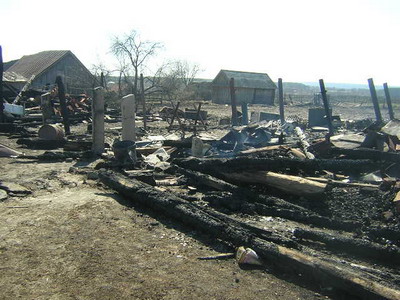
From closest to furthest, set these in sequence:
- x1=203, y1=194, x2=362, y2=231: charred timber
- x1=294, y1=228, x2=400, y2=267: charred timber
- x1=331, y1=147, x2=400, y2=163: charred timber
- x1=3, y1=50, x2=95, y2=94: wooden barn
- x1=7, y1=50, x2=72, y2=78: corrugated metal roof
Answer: x1=294, y1=228, x2=400, y2=267: charred timber → x1=203, y1=194, x2=362, y2=231: charred timber → x1=331, y1=147, x2=400, y2=163: charred timber → x1=3, y1=50, x2=95, y2=94: wooden barn → x1=7, y1=50, x2=72, y2=78: corrugated metal roof

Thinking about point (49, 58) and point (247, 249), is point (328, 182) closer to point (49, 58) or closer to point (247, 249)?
point (247, 249)

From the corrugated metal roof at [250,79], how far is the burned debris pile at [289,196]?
3424cm

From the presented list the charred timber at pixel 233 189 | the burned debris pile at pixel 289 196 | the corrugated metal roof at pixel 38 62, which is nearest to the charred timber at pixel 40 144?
the burned debris pile at pixel 289 196

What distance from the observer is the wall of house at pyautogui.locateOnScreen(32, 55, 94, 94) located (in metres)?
34.9

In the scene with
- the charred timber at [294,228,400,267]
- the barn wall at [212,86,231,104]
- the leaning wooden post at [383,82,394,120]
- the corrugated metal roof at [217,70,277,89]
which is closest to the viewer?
the charred timber at [294,228,400,267]

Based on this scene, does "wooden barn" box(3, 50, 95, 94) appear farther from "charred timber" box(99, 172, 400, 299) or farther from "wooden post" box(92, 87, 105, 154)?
"charred timber" box(99, 172, 400, 299)

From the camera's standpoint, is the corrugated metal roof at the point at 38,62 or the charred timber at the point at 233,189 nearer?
the charred timber at the point at 233,189

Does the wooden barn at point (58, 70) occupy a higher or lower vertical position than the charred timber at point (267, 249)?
higher

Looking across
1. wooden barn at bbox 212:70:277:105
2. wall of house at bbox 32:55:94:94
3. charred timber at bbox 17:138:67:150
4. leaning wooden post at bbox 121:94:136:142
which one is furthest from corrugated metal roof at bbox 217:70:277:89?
leaning wooden post at bbox 121:94:136:142

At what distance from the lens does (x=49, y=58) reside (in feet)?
125

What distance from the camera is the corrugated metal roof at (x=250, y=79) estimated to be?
146 feet

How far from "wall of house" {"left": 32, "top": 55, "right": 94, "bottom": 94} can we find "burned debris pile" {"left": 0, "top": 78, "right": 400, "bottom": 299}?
25688mm

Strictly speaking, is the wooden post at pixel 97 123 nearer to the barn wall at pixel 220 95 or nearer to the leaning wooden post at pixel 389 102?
the leaning wooden post at pixel 389 102

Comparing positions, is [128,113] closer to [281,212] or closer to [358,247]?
[281,212]
